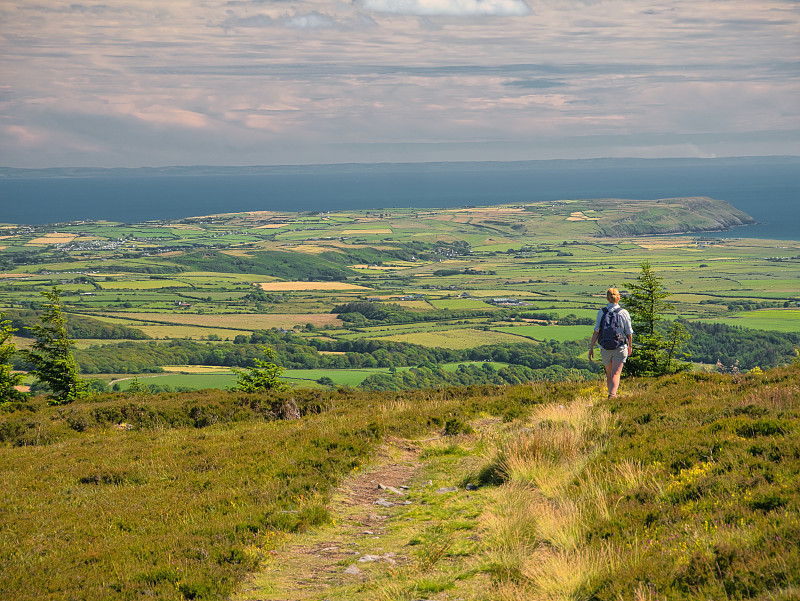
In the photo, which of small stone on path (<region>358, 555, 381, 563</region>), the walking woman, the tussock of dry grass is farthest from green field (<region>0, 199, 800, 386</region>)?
small stone on path (<region>358, 555, 381, 563</region>)

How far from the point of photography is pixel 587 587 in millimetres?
7250

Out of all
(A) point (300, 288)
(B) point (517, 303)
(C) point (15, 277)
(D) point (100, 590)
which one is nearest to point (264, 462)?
Answer: (D) point (100, 590)

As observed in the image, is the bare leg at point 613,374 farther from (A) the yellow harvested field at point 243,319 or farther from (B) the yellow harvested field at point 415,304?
(B) the yellow harvested field at point 415,304

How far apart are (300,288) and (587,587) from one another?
548 ft

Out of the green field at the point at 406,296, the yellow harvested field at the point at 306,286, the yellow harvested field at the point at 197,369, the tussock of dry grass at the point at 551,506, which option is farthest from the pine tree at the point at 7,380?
the yellow harvested field at the point at 306,286

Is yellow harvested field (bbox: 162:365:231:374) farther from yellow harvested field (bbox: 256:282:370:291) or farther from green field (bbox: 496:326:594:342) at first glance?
yellow harvested field (bbox: 256:282:370:291)

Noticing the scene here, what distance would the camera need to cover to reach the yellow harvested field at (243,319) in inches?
4624

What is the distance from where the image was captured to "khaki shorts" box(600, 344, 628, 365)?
1696 cm

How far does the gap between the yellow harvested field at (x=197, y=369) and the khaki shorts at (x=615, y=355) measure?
66.2 m

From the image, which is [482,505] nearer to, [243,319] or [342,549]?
[342,549]

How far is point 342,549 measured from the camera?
10.4m

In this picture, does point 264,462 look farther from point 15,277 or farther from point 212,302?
point 15,277

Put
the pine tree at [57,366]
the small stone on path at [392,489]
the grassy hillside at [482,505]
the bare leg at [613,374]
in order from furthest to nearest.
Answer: the pine tree at [57,366] < the bare leg at [613,374] < the small stone on path at [392,489] < the grassy hillside at [482,505]

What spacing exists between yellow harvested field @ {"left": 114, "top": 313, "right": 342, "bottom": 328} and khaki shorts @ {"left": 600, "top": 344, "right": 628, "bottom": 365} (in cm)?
10048
